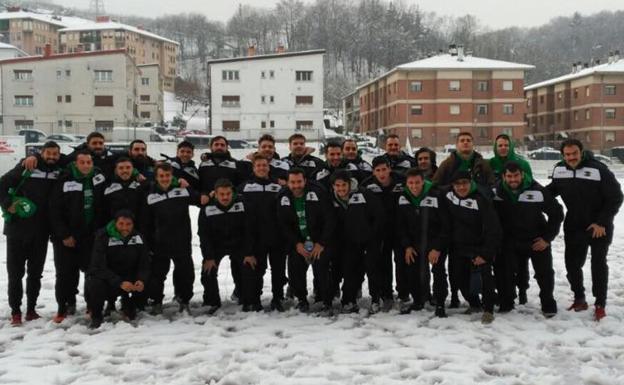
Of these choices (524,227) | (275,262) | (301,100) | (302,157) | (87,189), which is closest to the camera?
(524,227)

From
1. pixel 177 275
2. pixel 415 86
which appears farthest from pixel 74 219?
pixel 415 86

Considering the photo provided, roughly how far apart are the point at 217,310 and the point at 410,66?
51935 millimetres

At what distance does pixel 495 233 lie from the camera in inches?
263

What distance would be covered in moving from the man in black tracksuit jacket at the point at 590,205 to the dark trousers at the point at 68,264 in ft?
17.6

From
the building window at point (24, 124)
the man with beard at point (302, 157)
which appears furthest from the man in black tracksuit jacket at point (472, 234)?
the building window at point (24, 124)

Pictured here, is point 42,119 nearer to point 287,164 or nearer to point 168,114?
point 168,114

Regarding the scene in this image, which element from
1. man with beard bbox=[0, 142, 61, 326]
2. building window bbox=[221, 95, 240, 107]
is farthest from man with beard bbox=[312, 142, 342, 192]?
building window bbox=[221, 95, 240, 107]

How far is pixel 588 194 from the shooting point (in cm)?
678

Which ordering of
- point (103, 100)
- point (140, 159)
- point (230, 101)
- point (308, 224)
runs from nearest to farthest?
point (308, 224) → point (140, 159) → point (230, 101) → point (103, 100)

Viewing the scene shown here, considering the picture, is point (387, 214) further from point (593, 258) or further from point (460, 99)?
point (460, 99)

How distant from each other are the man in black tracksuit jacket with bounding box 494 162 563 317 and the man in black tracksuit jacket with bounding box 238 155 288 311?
248 centimetres

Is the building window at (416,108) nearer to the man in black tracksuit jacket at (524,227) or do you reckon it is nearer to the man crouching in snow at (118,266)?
the man in black tracksuit jacket at (524,227)

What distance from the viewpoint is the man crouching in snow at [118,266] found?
6.62 meters

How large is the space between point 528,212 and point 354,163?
2.19m
